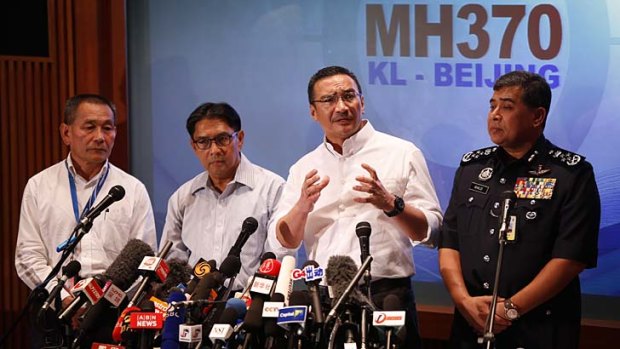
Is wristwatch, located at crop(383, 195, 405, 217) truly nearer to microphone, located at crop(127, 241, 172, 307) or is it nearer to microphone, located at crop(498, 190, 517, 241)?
microphone, located at crop(498, 190, 517, 241)

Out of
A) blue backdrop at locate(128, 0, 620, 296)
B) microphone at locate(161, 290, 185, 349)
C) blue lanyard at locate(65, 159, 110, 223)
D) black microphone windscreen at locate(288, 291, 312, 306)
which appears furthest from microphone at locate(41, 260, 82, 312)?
blue backdrop at locate(128, 0, 620, 296)

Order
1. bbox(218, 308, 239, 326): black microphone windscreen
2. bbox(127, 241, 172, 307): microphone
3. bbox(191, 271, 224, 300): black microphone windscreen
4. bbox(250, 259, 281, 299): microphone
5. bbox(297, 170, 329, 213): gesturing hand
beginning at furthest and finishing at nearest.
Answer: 1. bbox(297, 170, 329, 213): gesturing hand
2. bbox(127, 241, 172, 307): microphone
3. bbox(191, 271, 224, 300): black microphone windscreen
4. bbox(250, 259, 281, 299): microphone
5. bbox(218, 308, 239, 326): black microphone windscreen

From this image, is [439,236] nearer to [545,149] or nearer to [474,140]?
[545,149]

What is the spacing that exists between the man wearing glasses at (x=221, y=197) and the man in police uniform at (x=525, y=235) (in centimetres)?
106

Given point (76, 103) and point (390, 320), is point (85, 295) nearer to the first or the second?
point (390, 320)

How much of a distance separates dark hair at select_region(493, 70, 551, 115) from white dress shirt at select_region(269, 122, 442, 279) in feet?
1.86

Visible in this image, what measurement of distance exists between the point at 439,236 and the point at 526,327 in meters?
0.60

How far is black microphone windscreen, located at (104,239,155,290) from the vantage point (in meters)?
A: 4.12

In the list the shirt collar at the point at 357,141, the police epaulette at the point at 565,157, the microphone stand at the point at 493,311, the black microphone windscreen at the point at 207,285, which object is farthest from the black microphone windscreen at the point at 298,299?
the police epaulette at the point at 565,157

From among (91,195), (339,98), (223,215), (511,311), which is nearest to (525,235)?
(511,311)

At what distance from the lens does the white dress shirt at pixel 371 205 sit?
14.5 feet

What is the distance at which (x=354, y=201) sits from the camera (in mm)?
4391

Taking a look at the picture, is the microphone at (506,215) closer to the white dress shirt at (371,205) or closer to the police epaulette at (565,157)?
the police epaulette at (565,157)

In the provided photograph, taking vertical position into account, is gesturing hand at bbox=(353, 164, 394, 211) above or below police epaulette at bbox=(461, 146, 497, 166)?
below
